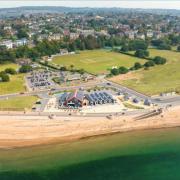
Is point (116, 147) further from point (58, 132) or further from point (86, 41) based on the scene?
point (86, 41)

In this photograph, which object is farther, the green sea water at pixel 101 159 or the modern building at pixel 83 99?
the modern building at pixel 83 99

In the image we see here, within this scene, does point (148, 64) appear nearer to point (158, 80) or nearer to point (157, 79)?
point (157, 79)

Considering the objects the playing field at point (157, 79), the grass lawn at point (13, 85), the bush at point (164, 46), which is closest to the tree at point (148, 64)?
the playing field at point (157, 79)

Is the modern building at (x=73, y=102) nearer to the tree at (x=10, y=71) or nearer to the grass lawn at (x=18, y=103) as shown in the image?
the grass lawn at (x=18, y=103)

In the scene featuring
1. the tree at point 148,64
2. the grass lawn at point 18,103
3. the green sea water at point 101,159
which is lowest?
the green sea water at point 101,159

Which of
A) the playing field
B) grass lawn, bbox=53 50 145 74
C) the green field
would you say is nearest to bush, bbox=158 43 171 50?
grass lawn, bbox=53 50 145 74
